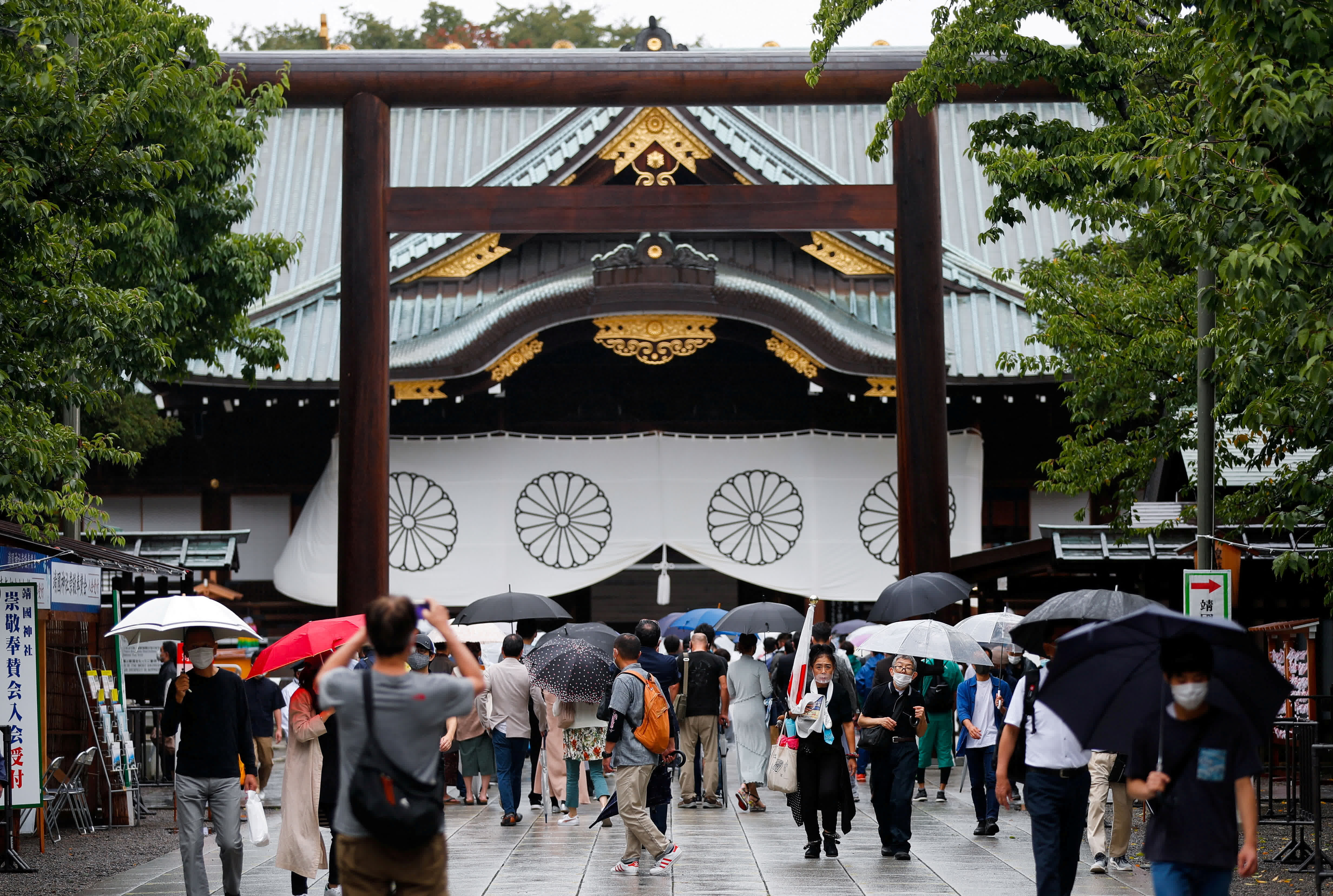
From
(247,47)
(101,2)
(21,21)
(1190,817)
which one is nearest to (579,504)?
(101,2)

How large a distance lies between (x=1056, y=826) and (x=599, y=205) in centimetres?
Answer: 1016

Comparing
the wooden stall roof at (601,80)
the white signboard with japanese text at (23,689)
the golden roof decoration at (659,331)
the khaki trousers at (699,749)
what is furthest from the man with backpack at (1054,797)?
the golden roof decoration at (659,331)

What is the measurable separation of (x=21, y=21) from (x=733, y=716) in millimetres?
7964

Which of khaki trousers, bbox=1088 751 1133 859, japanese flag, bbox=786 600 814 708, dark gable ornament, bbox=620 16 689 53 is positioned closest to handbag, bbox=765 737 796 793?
japanese flag, bbox=786 600 814 708

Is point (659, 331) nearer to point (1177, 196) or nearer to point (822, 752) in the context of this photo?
point (822, 752)

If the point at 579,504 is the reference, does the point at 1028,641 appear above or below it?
below

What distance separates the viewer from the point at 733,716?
1358 cm

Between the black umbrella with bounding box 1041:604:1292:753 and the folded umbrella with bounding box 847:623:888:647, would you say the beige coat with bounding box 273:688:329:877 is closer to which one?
the black umbrella with bounding box 1041:604:1292:753

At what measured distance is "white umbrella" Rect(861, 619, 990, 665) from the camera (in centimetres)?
1188

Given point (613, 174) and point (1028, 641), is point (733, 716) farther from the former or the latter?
point (613, 174)

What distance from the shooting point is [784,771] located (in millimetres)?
11086

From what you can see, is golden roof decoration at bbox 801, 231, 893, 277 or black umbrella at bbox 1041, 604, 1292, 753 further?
golden roof decoration at bbox 801, 231, 893, 277

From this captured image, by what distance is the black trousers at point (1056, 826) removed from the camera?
7559mm

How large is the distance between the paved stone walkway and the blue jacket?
0.78 metres
